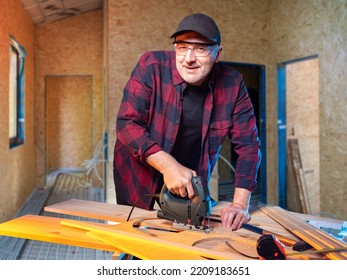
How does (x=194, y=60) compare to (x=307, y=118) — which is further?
(x=307, y=118)

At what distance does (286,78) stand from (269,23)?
0.80m

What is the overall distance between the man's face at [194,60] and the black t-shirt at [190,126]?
11 centimetres

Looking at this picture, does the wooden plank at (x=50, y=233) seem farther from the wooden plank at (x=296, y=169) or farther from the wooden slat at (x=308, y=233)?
the wooden plank at (x=296, y=169)

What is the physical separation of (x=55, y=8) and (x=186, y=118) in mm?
4764

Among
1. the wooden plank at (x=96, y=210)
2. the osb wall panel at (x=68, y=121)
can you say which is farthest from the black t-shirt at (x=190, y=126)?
the osb wall panel at (x=68, y=121)

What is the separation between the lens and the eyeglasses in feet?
4.26

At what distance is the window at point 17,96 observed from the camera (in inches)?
193

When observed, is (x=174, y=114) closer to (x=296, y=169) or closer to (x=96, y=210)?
(x=96, y=210)

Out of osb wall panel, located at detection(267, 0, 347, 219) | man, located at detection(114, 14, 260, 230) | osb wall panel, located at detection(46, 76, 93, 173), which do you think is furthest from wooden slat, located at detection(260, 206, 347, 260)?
osb wall panel, located at detection(46, 76, 93, 173)

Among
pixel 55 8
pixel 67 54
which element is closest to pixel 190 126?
pixel 55 8

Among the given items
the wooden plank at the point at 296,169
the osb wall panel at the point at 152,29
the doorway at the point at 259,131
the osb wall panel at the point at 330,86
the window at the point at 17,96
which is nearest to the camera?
the osb wall panel at the point at 330,86

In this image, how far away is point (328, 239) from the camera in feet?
3.58

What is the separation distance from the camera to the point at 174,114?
1.49 m
